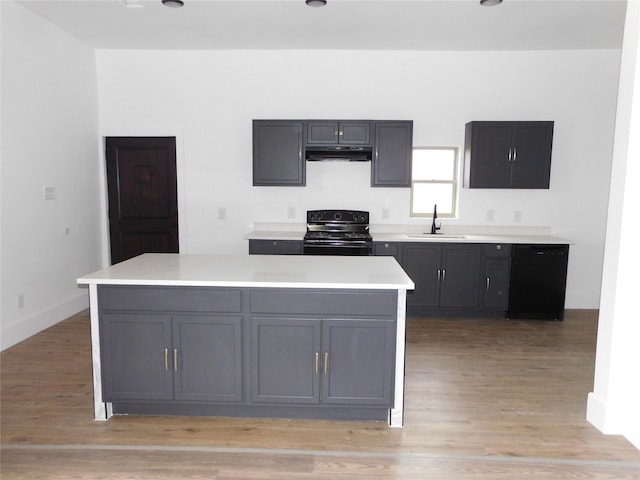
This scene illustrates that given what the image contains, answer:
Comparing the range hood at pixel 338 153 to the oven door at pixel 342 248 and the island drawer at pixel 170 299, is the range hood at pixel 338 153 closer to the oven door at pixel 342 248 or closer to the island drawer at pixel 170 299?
the oven door at pixel 342 248

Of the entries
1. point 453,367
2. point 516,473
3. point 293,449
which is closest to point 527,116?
point 453,367

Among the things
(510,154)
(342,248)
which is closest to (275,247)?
(342,248)

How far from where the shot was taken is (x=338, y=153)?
500 cm

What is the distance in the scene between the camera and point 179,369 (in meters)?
2.64

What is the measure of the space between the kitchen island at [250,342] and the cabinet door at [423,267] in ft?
7.17

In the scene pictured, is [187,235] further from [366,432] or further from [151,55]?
[366,432]

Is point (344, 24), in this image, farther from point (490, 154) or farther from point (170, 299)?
point (170, 299)

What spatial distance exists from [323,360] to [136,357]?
3.61ft

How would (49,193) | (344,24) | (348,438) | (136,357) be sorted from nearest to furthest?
(348,438)
(136,357)
(344,24)
(49,193)

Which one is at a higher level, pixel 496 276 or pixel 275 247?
pixel 275 247

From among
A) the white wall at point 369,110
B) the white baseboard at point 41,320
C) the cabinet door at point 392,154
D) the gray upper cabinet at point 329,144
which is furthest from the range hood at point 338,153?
the white baseboard at point 41,320

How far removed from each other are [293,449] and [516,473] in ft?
3.74

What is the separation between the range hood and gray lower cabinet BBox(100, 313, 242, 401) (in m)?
2.81

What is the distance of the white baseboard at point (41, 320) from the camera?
388 centimetres
